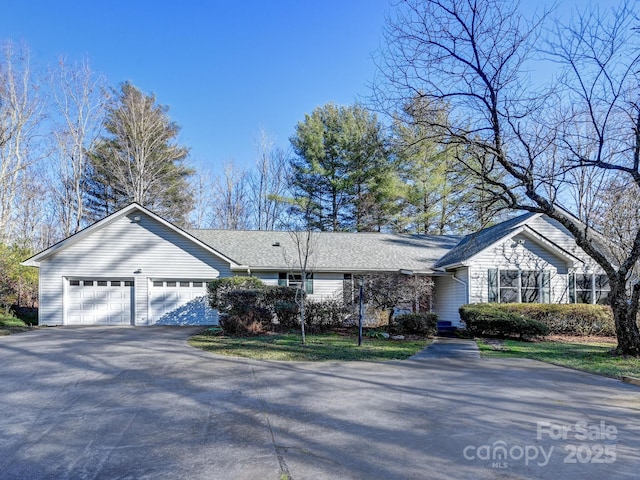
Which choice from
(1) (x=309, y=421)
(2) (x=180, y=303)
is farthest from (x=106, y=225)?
(1) (x=309, y=421)

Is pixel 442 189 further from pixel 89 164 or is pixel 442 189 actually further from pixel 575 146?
pixel 89 164

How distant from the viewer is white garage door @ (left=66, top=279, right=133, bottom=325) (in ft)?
57.5

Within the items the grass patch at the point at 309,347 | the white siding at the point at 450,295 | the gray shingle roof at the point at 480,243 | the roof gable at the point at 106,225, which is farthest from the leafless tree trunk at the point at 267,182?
the grass patch at the point at 309,347

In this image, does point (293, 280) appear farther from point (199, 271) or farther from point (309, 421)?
point (309, 421)

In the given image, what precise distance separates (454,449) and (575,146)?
11.0 m

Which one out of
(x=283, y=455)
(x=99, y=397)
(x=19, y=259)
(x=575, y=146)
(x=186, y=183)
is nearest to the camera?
(x=283, y=455)

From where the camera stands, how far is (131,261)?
17844mm

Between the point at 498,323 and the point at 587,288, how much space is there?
20.0ft

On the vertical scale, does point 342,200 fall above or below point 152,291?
above

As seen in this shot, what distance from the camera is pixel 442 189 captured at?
28703mm

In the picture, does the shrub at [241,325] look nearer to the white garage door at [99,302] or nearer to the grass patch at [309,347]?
the grass patch at [309,347]

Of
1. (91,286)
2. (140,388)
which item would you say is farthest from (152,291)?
(140,388)

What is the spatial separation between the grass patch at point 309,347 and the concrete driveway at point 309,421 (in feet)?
3.10

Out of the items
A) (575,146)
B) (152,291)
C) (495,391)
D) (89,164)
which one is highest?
(89,164)
